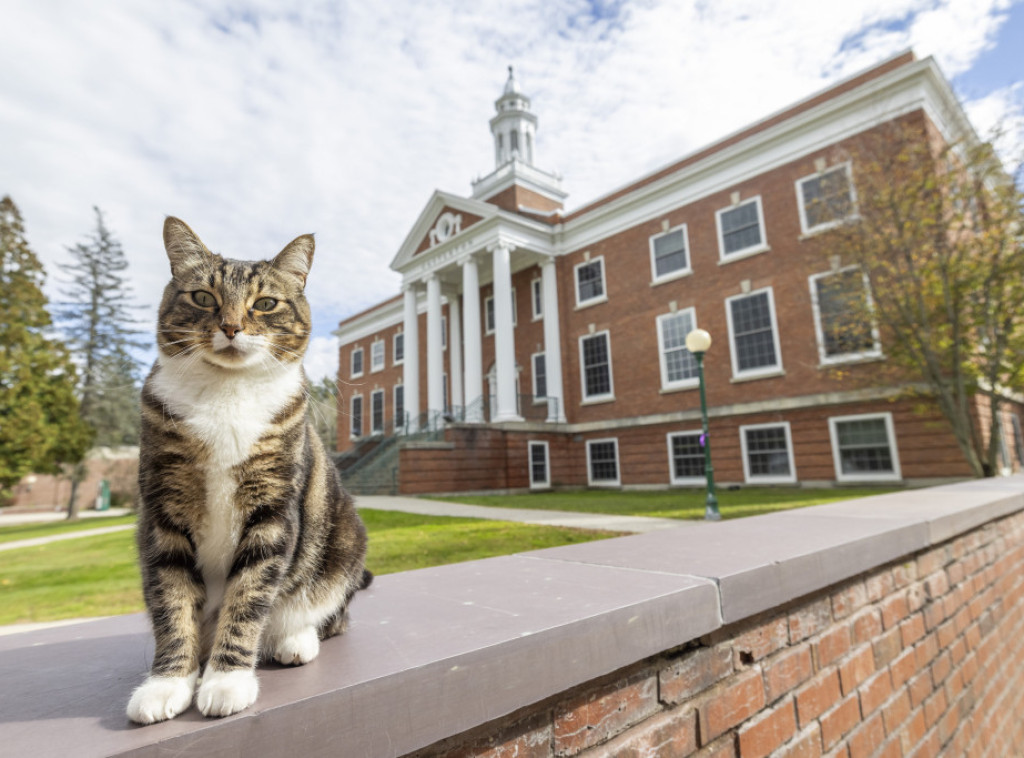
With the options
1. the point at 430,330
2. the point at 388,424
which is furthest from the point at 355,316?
the point at 430,330

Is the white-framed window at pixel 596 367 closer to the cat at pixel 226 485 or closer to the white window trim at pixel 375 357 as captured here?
the white window trim at pixel 375 357

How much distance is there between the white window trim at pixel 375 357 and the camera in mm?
36656

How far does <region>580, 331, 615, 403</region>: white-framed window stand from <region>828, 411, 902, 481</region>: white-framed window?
863cm

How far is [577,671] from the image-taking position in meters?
1.31

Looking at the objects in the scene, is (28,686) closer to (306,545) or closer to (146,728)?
(146,728)

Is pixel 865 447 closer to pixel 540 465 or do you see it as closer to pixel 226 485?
pixel 540 465

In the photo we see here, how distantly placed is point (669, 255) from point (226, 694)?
2289 cm

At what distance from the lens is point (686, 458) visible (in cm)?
2050

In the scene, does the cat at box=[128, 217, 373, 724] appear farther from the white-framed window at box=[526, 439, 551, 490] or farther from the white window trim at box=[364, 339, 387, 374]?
the white window trim at box=[364, 339, 387, 374]

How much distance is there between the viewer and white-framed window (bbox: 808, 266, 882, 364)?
14.5 meters

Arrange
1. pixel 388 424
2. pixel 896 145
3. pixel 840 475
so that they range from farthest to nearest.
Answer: pixel 388 424
pixel 840 475
pixel 896 145

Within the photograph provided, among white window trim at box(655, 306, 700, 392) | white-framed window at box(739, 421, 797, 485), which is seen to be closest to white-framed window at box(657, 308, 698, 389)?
white window trim at box(655, 306, 700, 392)

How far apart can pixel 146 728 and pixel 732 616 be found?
158 centimetres

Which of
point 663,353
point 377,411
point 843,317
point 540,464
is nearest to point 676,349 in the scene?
point 663,353
